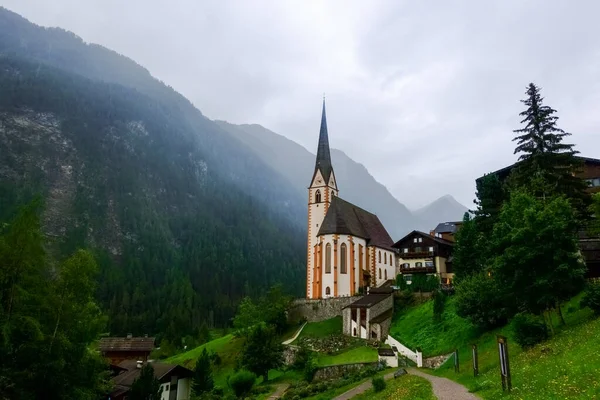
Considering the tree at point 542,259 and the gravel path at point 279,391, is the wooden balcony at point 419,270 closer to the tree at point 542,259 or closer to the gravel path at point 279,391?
the gravel path at point 279,391

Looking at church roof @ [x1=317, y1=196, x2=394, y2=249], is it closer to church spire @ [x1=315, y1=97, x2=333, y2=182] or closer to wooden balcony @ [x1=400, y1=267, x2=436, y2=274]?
church spire @ [x1=315, y1=97, x2=333, y2=182]

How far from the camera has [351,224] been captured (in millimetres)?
69688

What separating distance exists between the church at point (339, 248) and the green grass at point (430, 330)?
13.7m

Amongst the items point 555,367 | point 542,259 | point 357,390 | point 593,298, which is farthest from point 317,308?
point 555,367

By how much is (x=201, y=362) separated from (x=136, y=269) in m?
135

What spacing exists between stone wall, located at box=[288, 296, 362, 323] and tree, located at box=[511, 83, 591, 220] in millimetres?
26609

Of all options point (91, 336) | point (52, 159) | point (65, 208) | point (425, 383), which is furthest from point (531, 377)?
point (52, 159)

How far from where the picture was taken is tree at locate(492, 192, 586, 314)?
2500cm

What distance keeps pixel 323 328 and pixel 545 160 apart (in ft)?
102

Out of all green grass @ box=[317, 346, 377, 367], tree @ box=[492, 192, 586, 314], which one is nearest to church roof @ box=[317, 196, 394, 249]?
green grass @ box=[317, 346, 377, 367]

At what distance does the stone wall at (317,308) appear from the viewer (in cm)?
5733

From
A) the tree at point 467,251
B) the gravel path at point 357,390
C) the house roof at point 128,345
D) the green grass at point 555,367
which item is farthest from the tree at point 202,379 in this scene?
the tree at point 467,251

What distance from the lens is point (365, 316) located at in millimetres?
51000

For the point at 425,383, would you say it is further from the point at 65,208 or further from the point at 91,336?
the point at 65,208
